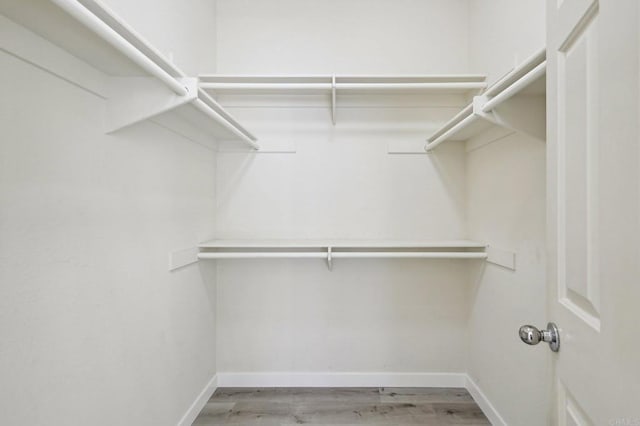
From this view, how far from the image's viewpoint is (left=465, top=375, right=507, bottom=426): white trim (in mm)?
1587

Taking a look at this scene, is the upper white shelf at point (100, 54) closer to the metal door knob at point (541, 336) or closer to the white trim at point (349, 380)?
the metal door knob at point (541, 336)

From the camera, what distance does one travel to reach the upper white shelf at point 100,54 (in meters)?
0.66

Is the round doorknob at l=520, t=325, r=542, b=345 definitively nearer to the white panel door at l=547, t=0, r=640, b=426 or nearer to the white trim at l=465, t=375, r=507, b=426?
the white panel door at l=547, t=0, r=640, b=426

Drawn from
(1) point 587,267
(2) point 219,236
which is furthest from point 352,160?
(1) point 587,267

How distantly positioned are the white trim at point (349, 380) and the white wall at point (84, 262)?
53 cm

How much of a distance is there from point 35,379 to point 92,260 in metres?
0.34

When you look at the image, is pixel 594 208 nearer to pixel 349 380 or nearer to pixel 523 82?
pixel 523 82

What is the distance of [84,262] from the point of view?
95cm

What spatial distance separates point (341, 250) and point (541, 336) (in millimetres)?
1223

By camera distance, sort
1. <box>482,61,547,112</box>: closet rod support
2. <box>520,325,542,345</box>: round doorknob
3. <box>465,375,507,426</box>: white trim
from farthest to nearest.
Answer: <box>465,375,507,426</box>: white trim
<box>482,61,547,112</box>: closet rod support
<box>520,325,542,345</box>: round doorknob

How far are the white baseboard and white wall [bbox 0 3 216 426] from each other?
0.06 metres

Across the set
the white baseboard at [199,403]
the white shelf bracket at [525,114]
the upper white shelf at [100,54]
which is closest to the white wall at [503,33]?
the white shelf bracket at [525,114]

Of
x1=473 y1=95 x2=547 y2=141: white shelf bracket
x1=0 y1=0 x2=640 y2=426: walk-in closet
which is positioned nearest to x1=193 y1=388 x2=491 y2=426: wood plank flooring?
x1=0 y1=0 x2=640 y2=426: walk-in closet

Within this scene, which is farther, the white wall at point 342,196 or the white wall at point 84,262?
the white wall at point 342,196
